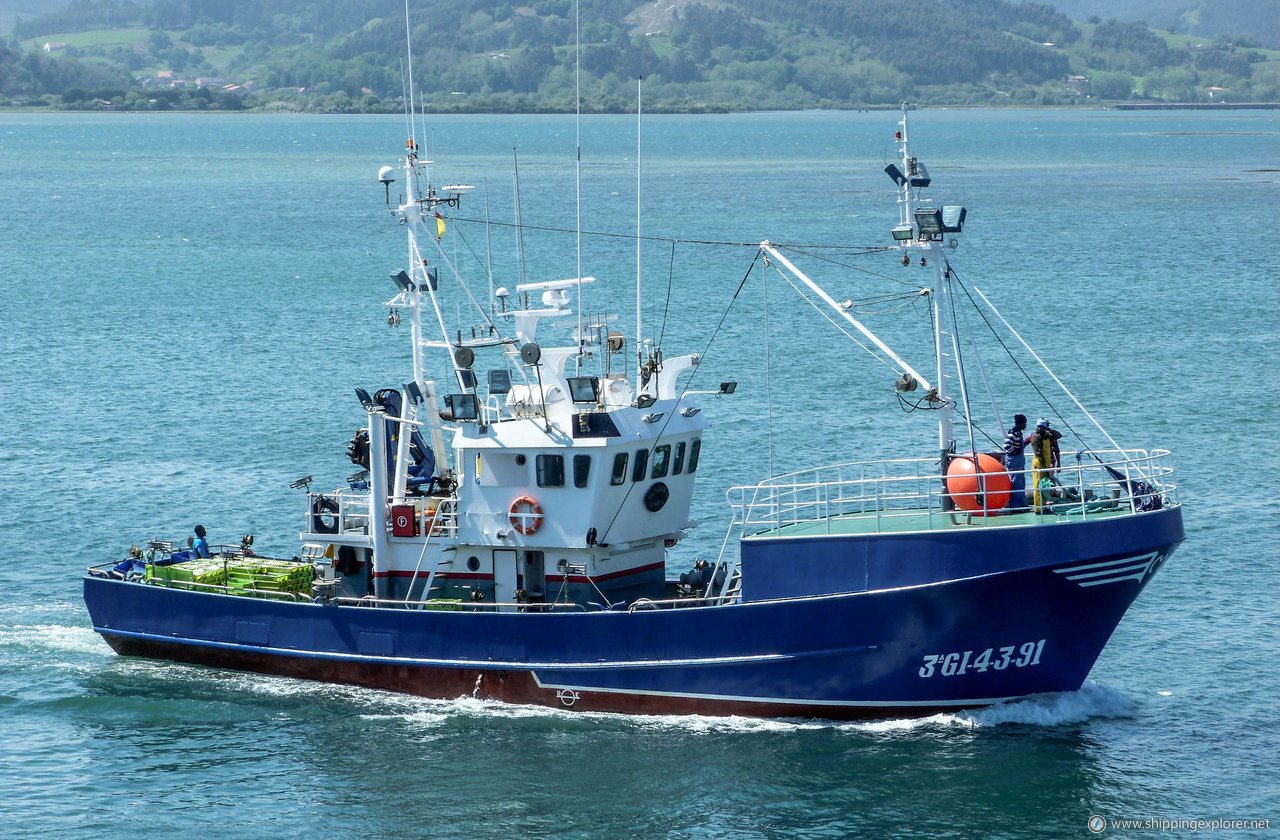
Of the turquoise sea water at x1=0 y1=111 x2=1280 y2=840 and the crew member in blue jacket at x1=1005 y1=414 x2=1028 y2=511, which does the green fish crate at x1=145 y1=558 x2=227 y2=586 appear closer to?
the turquoise sea water at x1=0 y1=111 x2=1280 y2=840

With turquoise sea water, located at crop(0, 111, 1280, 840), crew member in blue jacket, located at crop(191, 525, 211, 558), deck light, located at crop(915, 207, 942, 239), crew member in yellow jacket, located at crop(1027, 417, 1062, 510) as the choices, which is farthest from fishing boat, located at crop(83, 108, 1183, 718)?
turquoise sea water, located at crop(0, 111, 1280, 840)

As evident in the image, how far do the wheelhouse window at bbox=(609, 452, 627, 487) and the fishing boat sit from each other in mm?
37

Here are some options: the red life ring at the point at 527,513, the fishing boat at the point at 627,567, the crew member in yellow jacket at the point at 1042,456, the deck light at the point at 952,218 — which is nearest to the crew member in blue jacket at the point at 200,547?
the fishing boat at the point at 627,567

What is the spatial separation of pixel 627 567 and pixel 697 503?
32.3ft

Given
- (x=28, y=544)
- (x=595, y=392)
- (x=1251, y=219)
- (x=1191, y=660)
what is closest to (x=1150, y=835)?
(x=1191, y=660)

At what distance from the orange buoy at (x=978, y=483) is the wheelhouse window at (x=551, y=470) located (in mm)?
5608

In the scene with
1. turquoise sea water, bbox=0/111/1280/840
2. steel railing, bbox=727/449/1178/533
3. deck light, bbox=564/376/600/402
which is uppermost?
deck light, bbox=564/376/600/402

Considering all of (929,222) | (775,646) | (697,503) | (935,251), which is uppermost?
(929,222)

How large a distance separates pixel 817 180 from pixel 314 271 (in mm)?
60835

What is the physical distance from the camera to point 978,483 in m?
21.7

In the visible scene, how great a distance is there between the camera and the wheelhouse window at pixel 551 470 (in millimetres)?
23516

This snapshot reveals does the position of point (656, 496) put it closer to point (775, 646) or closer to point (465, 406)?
point (465, 406)

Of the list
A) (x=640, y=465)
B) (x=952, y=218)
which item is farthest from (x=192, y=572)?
(x=952, y=218)

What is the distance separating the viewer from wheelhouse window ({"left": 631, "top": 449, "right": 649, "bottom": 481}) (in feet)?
77.7
